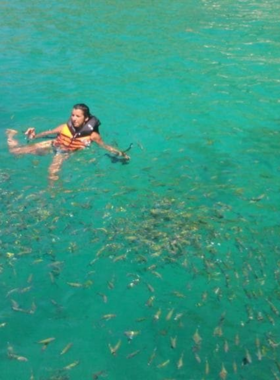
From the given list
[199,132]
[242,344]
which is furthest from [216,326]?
[199,132]

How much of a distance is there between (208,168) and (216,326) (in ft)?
18.4

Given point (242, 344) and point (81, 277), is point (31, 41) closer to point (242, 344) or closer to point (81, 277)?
point (81, 277)

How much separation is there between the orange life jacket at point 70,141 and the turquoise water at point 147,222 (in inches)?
13.5

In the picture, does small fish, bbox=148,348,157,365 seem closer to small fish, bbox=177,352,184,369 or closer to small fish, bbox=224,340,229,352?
small fish, bbox=177,352,184,369

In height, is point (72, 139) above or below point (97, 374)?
above

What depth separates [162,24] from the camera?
25.3 m

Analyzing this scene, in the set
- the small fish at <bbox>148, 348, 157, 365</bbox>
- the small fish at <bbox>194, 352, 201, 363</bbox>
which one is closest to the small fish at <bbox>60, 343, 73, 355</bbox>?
the small fish at <bbox>148, 348, 157, 365</bbox>

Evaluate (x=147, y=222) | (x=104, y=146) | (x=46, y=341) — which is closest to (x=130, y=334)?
(x=46, y=341)

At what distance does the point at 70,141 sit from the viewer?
1353 centimetres

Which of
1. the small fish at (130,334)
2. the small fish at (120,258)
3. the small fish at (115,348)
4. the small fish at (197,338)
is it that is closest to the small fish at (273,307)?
the small fish at (197,338)

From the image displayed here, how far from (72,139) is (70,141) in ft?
0.28

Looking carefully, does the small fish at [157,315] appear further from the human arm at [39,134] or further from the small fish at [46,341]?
the human arm at [39,134]

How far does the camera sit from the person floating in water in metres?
13.2

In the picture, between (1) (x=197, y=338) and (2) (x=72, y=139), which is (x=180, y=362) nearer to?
(1) (x=197, y=338)
